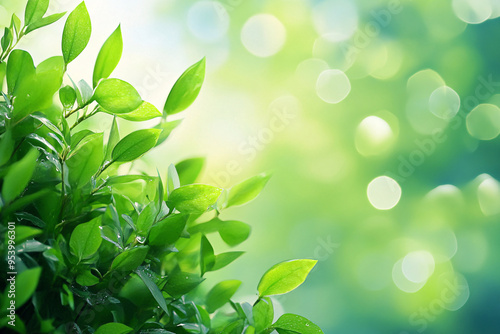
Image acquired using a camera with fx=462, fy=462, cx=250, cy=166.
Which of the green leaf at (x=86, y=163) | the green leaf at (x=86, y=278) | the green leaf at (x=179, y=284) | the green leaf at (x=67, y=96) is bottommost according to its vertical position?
the green leaf at (x=86, y=278)

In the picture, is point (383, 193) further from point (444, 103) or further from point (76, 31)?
point (76, 31)

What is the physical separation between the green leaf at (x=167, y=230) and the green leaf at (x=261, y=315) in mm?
44

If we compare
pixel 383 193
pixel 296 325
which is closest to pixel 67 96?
pixel 296 325

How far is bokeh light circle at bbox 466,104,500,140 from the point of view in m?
1.06

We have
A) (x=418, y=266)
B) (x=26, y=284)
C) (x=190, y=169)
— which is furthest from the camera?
(x=418, y=266)

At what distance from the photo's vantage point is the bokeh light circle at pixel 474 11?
1021mm

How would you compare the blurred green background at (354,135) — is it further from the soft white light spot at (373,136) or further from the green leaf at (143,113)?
the green leaf at (143,113)

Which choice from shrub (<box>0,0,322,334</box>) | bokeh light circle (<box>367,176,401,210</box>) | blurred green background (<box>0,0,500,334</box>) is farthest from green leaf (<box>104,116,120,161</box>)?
bokeh light circle (<box>367,176,401,210</box>)

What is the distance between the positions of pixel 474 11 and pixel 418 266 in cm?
58

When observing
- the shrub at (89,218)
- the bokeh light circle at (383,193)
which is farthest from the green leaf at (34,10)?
the bokeh light circle at (383,193)

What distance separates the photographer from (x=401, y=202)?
105cm

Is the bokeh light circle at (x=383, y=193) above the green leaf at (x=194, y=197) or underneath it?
above

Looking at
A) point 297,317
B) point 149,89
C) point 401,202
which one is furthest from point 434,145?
point 297,317

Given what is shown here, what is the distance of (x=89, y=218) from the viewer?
175mm
